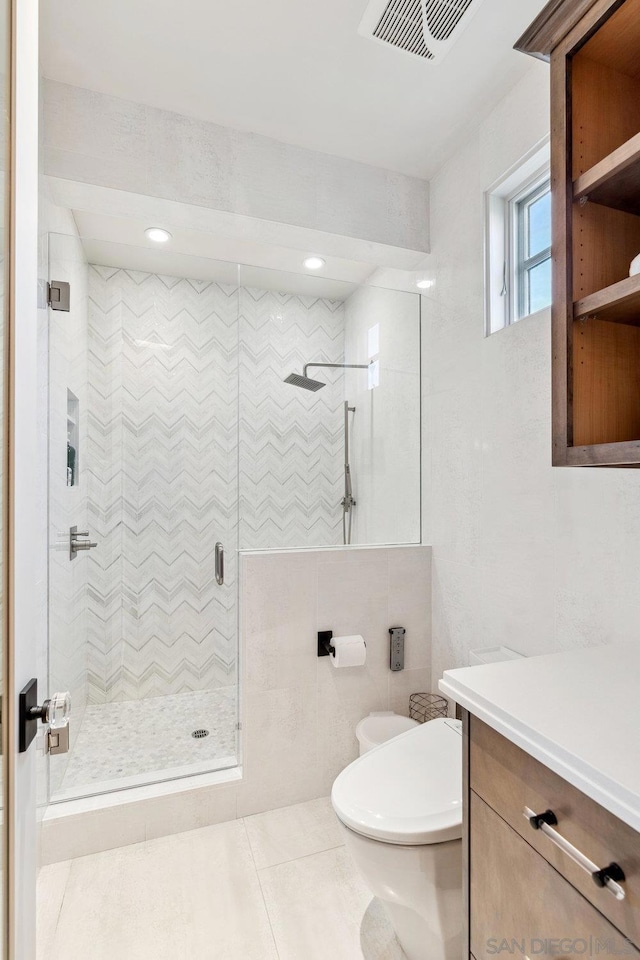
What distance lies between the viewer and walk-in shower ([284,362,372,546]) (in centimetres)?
203

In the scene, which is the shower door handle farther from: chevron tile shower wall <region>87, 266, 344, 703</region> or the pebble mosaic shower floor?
the pebble mosaic shower floor

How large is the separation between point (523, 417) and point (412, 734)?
1.06 m

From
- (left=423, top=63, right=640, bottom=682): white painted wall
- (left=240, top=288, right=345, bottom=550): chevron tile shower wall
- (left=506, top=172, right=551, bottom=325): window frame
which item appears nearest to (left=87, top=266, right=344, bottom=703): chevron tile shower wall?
(left=240, top=288, right=345, bottom=550): chevron tile shower wall

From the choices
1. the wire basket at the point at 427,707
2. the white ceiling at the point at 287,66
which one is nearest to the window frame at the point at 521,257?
the white ceiling at the point at 287,66

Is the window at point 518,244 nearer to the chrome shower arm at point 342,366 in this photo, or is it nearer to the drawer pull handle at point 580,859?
the chrome shower arm at point 342,366

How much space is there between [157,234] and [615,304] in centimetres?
188

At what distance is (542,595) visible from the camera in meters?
1.50

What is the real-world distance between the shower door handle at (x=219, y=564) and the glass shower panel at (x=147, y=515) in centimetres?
3

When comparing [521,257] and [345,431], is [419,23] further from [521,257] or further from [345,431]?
[345,431]

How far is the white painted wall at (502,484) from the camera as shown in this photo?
52.0 inches

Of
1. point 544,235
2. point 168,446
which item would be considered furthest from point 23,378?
point 544,235

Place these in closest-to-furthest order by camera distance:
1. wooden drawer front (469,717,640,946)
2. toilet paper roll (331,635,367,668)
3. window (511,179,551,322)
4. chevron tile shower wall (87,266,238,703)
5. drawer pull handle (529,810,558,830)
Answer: wooden drawer front (469,717,640,946) → drawer pull handle (529,810,558,830) → window (511,179,551,322) → toilet paper roll (331,635,367,668) → chevron tile shower wall (87,266,238,703)

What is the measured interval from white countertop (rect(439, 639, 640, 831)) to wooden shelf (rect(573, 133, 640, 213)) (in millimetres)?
1004

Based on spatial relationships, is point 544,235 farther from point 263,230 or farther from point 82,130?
point 82,130
